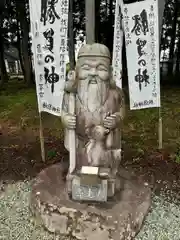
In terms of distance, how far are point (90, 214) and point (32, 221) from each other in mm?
918

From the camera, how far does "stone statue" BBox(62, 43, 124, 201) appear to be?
3.58 metres

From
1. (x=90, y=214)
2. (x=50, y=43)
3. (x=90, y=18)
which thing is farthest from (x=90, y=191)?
(x=90, y=18)

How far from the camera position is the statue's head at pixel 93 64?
11.6 feet

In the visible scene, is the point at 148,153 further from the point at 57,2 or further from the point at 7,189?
the point at 57,2

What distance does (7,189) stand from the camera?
476 cm

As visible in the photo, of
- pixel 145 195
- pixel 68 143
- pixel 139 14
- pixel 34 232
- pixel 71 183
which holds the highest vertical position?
pixel 139 14

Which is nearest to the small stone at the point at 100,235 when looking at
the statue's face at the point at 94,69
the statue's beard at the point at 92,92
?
the statue's beard at the point at 92,92

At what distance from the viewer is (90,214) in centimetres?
343

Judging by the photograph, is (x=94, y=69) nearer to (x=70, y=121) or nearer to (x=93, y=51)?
(x=93, y=51)

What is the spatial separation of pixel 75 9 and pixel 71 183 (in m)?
12.7

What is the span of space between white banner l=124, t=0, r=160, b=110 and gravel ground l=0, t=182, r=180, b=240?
183 cm

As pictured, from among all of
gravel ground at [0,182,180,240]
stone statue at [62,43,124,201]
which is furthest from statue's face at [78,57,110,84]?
gravel ground at [0,182,180,240]

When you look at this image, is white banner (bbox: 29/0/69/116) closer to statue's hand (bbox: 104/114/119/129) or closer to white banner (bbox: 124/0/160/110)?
white banner (bbox: 124/0/160/110)

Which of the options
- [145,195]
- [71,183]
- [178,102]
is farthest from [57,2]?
[178,102]
